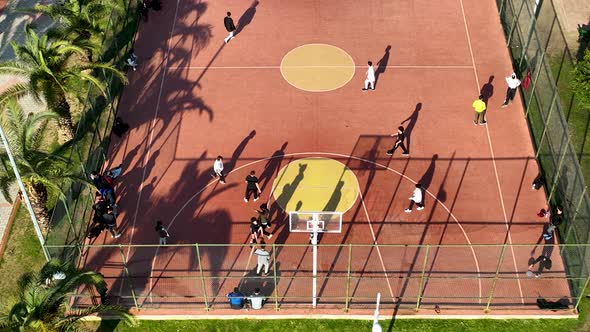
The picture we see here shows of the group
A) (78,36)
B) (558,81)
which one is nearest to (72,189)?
(78,36)

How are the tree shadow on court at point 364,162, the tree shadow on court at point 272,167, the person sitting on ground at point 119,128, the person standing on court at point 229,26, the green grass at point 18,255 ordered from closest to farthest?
the green grass at point 18,255, the tree shadow on court at point 364,162, the tree shadow on court at point 272,167, the person sitting on ground at point 119,128, the person standing on court at point 229,26

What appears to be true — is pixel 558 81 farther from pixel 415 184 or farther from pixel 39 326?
pixel 39 326

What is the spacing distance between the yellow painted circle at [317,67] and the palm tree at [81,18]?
8.54 m

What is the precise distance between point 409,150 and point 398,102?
300 centimetres

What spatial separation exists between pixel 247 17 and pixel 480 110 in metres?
13.4

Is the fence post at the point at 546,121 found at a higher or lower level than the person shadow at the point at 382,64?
lower

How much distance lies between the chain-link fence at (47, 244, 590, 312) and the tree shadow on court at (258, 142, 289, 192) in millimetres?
3579

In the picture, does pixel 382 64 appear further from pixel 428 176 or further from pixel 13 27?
pixel 13 27

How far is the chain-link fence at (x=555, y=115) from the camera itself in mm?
23109

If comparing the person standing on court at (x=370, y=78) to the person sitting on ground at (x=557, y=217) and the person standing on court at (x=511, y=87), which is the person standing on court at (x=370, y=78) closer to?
the person standing on court at (x=511, y=87)

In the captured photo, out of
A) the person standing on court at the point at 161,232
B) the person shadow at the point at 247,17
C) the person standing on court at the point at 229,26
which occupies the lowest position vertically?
the person standing on court at the point at 161,232

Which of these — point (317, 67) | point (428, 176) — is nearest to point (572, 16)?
point (317, 67)

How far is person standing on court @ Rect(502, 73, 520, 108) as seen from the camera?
28797 mm

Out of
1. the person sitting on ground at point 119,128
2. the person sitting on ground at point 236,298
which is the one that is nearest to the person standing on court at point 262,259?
the person sitting on ground at point 236,298
